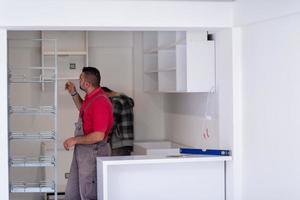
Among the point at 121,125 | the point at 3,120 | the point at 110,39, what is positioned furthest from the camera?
the point at 110,39

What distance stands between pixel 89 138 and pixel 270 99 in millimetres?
1624

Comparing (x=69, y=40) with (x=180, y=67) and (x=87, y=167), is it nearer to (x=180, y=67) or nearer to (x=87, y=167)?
(x=180, y=67)

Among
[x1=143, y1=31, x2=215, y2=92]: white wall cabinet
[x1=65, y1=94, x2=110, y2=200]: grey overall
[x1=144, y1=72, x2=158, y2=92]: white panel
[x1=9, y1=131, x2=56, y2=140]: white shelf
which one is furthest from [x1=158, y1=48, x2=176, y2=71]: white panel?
[x1=9, y1=131, x2=56, y2=140]: white shelf

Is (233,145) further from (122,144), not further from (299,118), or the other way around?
(122,144)

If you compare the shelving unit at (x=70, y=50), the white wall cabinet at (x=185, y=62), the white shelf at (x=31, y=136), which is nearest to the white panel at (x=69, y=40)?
the shelving unit at (x=70, y=50)

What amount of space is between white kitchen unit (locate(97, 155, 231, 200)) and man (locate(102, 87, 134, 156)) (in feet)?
6.10

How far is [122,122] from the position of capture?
23.5ft

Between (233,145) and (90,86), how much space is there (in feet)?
4.59

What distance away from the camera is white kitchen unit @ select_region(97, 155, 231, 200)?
5027mm

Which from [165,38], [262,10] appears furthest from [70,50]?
[262,10]

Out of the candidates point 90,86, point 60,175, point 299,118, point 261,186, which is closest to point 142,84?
point 60,175

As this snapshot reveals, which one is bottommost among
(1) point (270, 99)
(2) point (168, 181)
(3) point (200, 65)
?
(2) point (168, 181)

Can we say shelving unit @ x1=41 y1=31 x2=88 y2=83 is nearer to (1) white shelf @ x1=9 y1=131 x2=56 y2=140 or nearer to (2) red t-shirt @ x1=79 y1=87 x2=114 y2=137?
(2) red t-shirt @ x1=79 y1=87 x2=114 y2=137

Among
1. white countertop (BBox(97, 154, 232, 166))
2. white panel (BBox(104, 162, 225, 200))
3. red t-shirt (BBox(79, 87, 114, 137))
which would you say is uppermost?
red t-shirt (BBox(79, 87, 114, 137))
